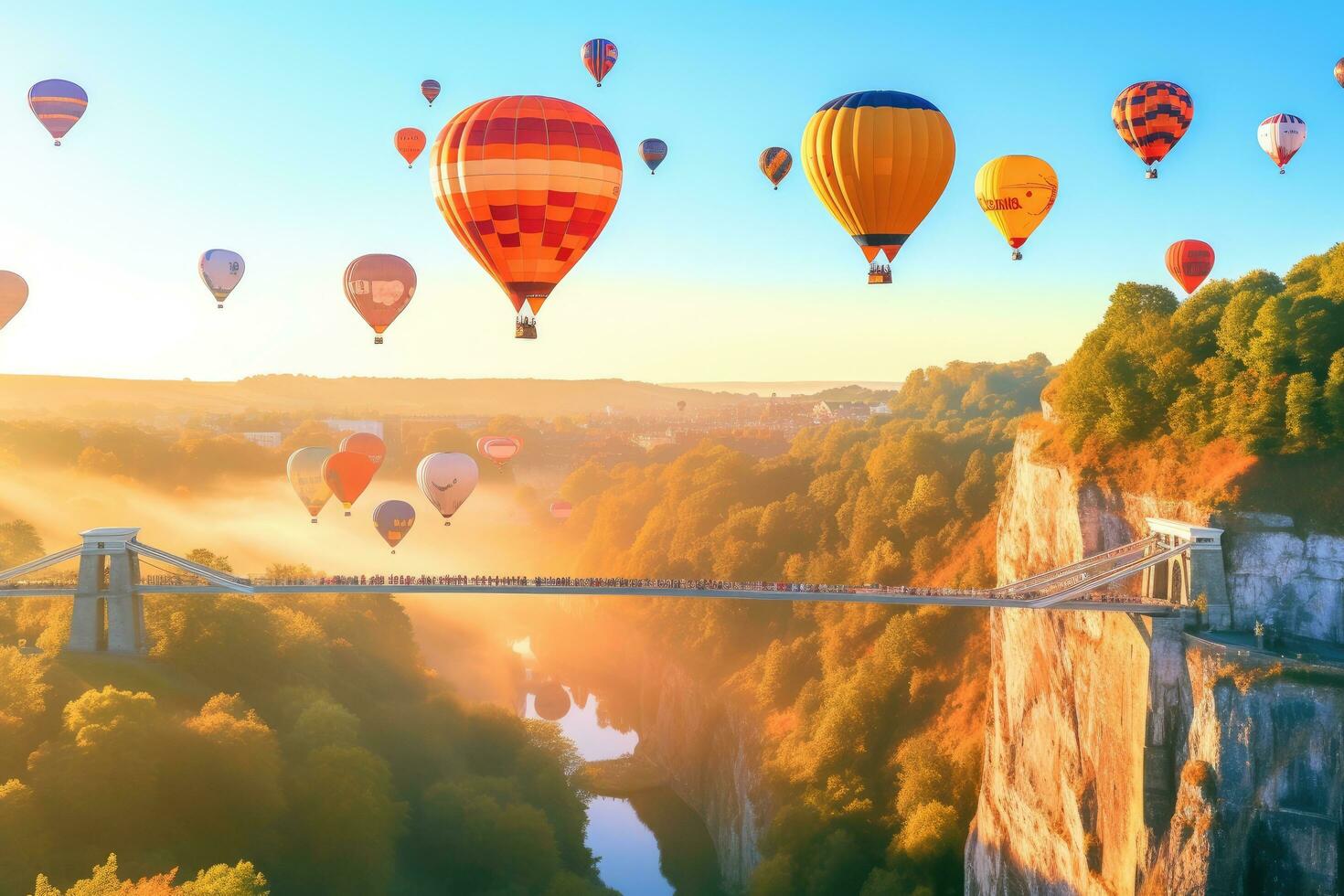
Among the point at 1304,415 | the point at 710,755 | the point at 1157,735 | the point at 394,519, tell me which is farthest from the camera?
the point at 710,755

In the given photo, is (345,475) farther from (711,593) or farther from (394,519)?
(711,593)

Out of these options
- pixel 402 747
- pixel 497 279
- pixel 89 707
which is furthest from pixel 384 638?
pixel 497 279

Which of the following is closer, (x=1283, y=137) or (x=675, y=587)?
(x=675, y=587)

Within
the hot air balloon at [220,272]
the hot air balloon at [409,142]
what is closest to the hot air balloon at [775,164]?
the hot air balloon at [409,142]

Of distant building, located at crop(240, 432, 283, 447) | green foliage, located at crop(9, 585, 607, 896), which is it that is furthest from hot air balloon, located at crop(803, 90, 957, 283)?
distant building, located at crop(240, 432, 283, 447)

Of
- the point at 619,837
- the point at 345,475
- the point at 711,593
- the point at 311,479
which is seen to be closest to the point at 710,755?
the point at 619,837

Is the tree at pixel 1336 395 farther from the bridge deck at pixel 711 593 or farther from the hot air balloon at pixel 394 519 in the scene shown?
the hot air balloon at pixel 394 519
